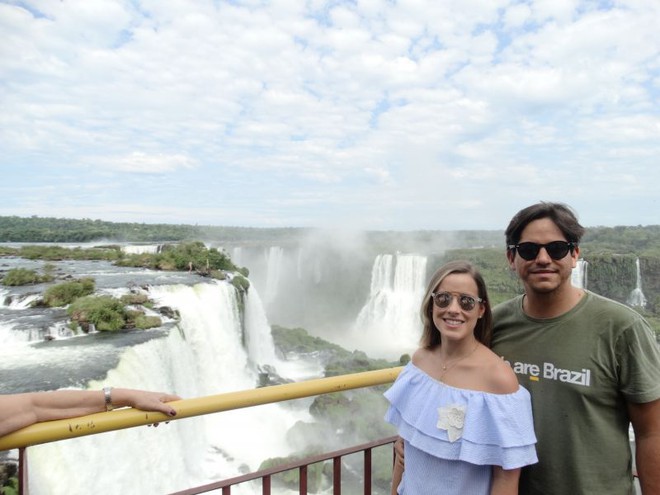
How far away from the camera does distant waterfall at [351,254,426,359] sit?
2738 centimetres

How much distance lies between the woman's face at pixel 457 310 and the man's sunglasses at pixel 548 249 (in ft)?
0.67

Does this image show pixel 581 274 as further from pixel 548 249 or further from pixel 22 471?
pixel 22 471

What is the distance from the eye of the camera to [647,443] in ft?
4.61

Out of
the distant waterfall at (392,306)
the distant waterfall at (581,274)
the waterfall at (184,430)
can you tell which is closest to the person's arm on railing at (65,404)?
the waterfall at (184,430)

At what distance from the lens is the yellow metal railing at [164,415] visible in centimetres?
131

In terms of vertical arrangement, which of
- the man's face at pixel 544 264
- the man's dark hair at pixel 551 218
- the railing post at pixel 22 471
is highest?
the man's dark hair at pixel 551 218

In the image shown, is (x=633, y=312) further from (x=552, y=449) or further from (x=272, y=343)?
(x=272, y=343)

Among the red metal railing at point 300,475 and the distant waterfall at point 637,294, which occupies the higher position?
the red metal railing at point 300,475

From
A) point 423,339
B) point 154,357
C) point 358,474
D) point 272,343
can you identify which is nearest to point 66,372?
point 154,357

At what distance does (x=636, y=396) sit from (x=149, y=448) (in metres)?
7.98

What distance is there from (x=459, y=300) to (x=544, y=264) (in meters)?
0.31

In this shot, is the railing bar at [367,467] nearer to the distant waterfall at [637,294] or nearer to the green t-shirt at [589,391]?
the green t-shirt at [589,391]

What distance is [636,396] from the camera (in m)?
1.37

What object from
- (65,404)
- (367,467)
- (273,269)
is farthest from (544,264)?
(273,269)
